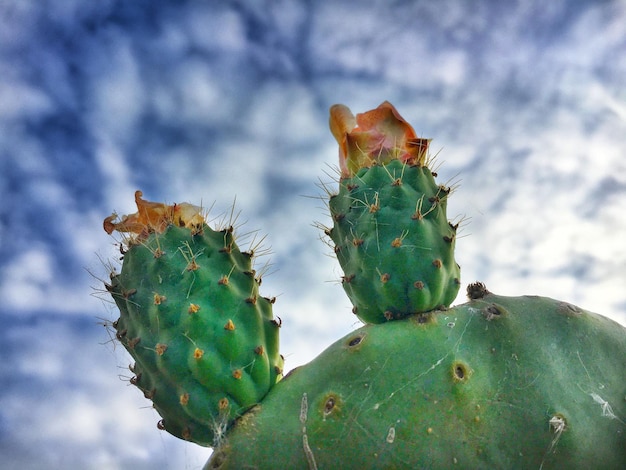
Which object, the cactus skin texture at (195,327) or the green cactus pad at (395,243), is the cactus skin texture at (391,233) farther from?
the cactus skin texture at (195,327)

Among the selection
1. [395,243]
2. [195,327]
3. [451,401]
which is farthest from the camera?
[395,243]

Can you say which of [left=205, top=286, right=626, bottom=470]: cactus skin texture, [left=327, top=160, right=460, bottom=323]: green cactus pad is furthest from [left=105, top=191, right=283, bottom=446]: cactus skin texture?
[left=327, top=160, right=460, bottom=323]: green cactus pad

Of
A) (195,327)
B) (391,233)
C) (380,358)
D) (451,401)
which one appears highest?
(391,233)

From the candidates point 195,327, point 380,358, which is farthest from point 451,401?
point 195,327

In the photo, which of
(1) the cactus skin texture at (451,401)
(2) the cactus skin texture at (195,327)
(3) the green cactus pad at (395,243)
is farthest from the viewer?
(3) the green cactus pad at (395,243)

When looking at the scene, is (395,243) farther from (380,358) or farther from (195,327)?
(195,327)

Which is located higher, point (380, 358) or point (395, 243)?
point (395, 243)

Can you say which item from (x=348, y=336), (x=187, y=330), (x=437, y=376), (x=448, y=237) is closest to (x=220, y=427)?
(x=187, y=330)

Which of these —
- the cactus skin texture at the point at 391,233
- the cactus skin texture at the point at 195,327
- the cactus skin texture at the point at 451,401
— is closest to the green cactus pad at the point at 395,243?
the cactus skin texture at the point at 391,233
